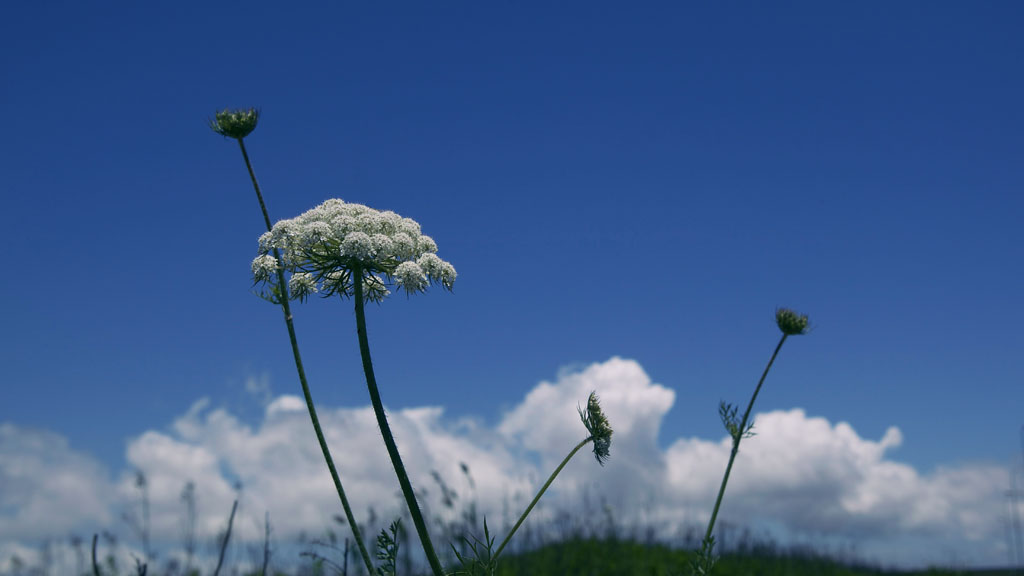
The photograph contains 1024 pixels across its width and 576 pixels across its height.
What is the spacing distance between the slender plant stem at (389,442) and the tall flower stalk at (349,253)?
206mm

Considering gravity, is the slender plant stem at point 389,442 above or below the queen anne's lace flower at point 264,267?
below

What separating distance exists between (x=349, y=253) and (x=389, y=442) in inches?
40.8

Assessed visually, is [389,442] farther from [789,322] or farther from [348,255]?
[789,322]

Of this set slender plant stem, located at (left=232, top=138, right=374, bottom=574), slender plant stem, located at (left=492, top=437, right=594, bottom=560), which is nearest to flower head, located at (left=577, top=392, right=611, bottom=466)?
slender plant stem, located at (left=492, top=437, right=594, bottom=560)

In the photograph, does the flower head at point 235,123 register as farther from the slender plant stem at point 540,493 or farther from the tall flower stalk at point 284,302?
the slender plant stem at point 540,493

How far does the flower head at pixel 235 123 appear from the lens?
4.97m

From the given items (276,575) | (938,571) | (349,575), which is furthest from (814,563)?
(349,575)

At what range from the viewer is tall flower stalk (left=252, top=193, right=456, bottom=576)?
416cm

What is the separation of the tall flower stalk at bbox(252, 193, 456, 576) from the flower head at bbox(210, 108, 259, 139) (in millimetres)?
868

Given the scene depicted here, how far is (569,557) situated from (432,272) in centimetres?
1500

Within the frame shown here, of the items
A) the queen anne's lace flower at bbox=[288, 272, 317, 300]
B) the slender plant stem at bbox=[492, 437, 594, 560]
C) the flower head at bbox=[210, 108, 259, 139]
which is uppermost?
the flower head at bbox=[210, 108, 259, 139]

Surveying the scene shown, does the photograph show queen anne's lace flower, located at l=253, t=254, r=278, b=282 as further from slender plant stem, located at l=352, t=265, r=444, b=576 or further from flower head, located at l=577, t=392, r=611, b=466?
flower head, located at l=577, t=392, r=611, b=466

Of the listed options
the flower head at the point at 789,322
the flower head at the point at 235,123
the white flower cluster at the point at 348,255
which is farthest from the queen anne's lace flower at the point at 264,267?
the flower head at the point at 789,322

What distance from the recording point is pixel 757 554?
2472 centimetres
